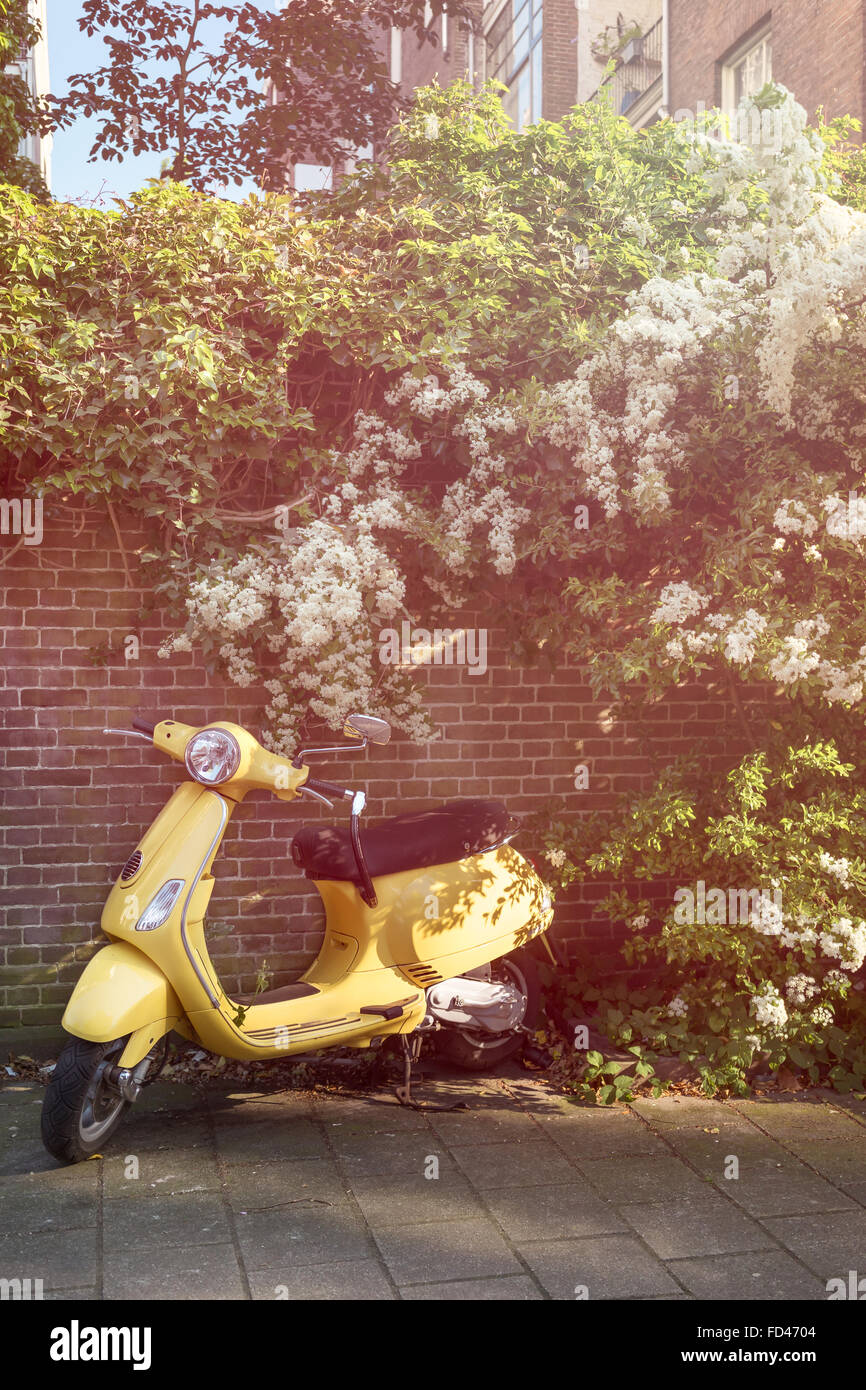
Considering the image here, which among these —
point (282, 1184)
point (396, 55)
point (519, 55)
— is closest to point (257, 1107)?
point (282, 1184)

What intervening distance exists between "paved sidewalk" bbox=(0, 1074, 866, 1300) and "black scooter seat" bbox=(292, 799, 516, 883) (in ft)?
3.16

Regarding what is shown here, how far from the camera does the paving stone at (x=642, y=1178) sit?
3.83 meters

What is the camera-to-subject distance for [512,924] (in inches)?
182

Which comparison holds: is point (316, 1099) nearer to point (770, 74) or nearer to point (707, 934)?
point (707, 934)

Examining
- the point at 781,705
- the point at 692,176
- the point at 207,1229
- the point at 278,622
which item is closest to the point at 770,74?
the point at 692,176

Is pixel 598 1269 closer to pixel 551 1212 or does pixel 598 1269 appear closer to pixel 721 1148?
pixel 551 1212

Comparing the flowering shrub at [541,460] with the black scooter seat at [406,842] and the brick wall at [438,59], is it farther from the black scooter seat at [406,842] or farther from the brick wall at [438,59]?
the brick wall at [438,59]

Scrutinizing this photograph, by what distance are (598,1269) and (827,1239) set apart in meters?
0.74

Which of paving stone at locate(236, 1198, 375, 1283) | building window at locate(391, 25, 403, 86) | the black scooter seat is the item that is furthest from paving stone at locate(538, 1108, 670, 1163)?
building window at locate(391, 25, 403, 86)

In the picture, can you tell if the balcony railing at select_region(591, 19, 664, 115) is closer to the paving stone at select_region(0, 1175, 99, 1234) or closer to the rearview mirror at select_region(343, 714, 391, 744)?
the rearview mirror at select_region(343, 714, 391, 744)

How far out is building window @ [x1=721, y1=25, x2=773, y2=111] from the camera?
13.3 m

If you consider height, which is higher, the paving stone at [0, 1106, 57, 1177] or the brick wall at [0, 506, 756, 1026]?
the brick wall at [0, 506, 756, 1026]

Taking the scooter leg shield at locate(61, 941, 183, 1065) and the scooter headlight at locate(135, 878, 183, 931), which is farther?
the scooter headlight at locate(135, 878, 183, 931)

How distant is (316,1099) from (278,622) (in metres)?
1.89
